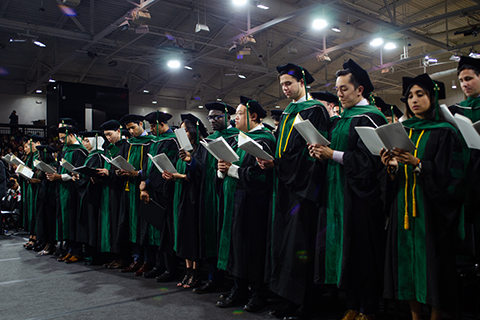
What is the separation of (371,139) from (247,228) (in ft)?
4.82

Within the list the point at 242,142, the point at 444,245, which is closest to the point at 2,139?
the point at 242,142

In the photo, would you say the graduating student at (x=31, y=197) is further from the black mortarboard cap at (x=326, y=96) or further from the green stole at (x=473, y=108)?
the green stole at (x=473, y=108)

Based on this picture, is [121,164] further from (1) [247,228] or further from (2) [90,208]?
(1) [247,228]

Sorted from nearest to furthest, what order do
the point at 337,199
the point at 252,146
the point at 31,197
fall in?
the point at 337,199 → the point at 252,146 → the point at 31,197

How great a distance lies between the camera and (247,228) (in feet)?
11.9

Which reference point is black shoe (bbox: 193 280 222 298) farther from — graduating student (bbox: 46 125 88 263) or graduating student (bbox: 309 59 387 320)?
graduating student (bbox: 46 125 88 263)

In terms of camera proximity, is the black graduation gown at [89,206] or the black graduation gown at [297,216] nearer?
the black graduation gown at [297,216]

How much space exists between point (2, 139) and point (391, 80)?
19.3 metres

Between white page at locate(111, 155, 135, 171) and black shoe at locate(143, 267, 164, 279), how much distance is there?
123cm

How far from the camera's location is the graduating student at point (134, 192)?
5087 millimetres

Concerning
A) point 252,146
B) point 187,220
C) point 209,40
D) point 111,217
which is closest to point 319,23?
point 209,40

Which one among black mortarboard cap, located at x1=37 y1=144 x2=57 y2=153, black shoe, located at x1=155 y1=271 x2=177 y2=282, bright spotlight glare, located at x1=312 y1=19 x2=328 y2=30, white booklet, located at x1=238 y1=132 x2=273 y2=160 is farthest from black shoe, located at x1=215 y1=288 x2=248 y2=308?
bright spotlight glare, located at x1=312 y1=19 x2=328 y2=30

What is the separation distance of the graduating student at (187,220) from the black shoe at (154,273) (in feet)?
1.58

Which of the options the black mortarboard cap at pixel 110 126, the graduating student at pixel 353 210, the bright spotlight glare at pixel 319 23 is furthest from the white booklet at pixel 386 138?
the bright spotlight glare at pixel 319 23
